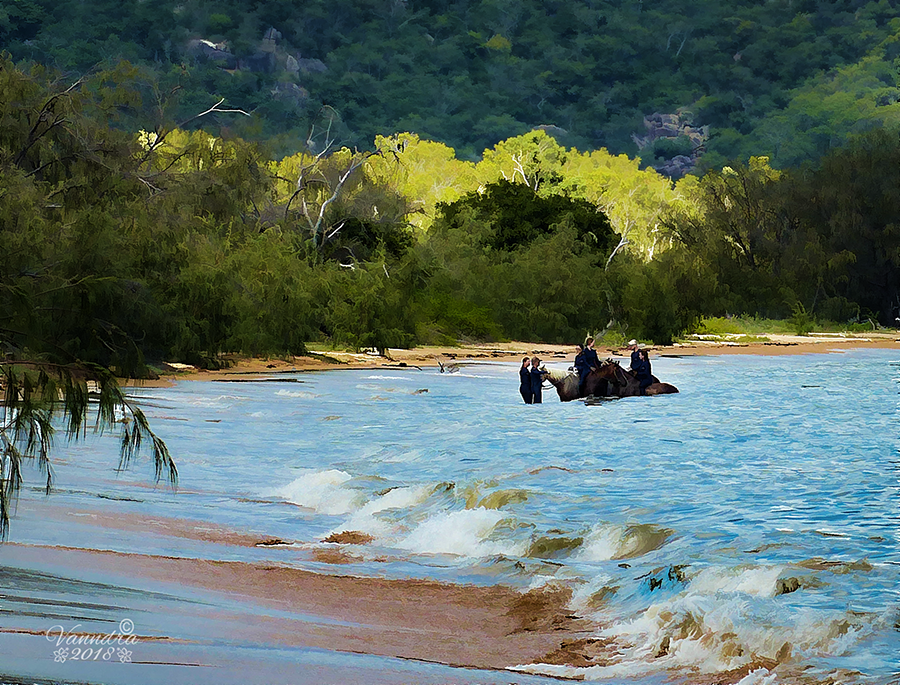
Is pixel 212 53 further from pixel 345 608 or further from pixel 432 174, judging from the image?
pixel 345 608

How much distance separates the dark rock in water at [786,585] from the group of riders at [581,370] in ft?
50.0

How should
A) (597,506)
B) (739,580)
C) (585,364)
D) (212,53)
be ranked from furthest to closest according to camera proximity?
(212,53)
(585,364)
(597,506)
(739,580)

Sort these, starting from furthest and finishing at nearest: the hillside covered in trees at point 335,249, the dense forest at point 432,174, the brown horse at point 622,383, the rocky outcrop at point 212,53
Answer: the rocky outcrop at point 212,53, the dense forest at point 432,174, the brown horse at point 622,383, the hillside covered in trees at point 335,249

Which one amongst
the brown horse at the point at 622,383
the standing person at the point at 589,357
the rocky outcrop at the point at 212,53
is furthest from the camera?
the rocky outcrop at the point at 212,53

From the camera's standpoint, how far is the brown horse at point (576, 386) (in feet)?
85.3

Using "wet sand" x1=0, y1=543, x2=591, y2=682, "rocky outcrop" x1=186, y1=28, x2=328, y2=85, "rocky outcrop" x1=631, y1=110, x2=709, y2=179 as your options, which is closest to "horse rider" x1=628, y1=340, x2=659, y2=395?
"wet sand" x1=0, y1=543, x2=591, y2=682

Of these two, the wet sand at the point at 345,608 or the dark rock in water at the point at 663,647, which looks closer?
the wet sand at the point at 345,608

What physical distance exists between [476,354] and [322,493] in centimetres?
2642

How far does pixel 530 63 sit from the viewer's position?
459 ft

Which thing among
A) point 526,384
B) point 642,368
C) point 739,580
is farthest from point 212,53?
point 739,580

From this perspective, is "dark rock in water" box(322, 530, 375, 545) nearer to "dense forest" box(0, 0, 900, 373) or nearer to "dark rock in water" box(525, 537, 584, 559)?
"dark rock in water" box(525, 537, 584, 559)

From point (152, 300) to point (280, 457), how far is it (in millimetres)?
10619

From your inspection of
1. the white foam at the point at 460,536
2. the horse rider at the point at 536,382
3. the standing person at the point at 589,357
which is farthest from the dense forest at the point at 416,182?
the standing person at the point at 589,357

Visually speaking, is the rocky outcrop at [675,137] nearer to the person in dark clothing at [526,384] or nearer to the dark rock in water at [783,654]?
the person in dark clothing at [526,384]
